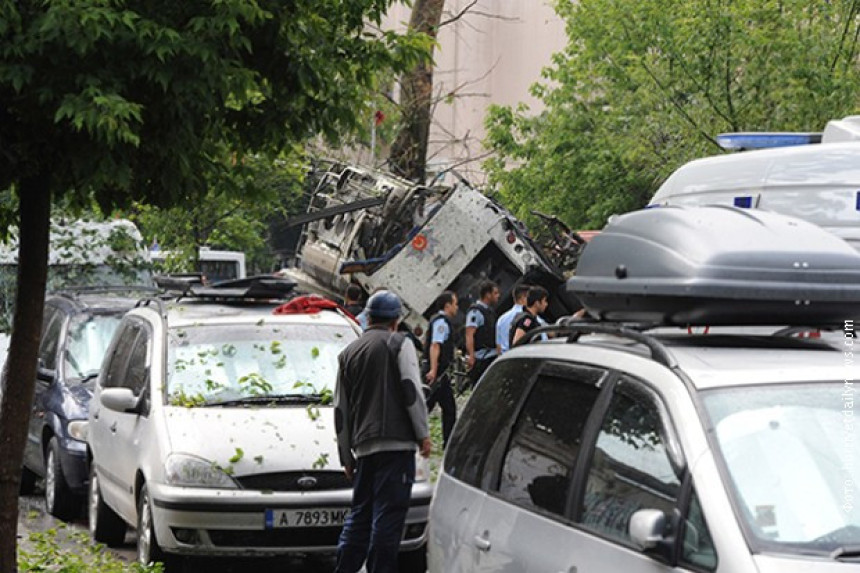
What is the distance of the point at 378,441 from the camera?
27.8 ft

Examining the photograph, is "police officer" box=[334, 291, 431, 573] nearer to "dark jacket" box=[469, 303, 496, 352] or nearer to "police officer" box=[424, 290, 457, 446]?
"police officer" box=[424, 290, 457, 446]

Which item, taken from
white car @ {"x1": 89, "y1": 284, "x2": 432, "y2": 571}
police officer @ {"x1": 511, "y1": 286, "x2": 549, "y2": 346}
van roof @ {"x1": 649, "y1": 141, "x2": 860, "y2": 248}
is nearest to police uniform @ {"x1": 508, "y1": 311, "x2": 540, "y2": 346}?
police officer @ {"x1": 511, "y1": 286, "x2": 549, "y2": 346}

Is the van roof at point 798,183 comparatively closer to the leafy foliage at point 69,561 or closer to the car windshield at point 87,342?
the leafy foliage at point 69,561

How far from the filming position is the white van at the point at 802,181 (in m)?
8.70

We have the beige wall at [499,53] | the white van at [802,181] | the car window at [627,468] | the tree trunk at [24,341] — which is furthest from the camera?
the beige wall at [499,53]

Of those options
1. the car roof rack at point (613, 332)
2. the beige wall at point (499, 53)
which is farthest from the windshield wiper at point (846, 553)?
the beige wall at point (499, 53)

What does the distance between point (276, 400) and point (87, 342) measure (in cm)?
464

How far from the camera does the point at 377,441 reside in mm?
8484

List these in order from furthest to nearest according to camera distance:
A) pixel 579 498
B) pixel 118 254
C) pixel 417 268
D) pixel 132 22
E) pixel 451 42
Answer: pixel 451 42
pixel 417 268
pixel 118 254
pixel 132 22
pixel 579 498

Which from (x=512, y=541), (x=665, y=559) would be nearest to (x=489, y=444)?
(x=512, y=541)

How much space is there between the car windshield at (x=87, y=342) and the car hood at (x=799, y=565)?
10219 mm

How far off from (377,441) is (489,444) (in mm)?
2607

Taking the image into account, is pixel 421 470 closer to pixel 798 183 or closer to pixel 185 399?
pixel 185 399

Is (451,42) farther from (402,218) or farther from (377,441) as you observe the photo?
(377,441)
